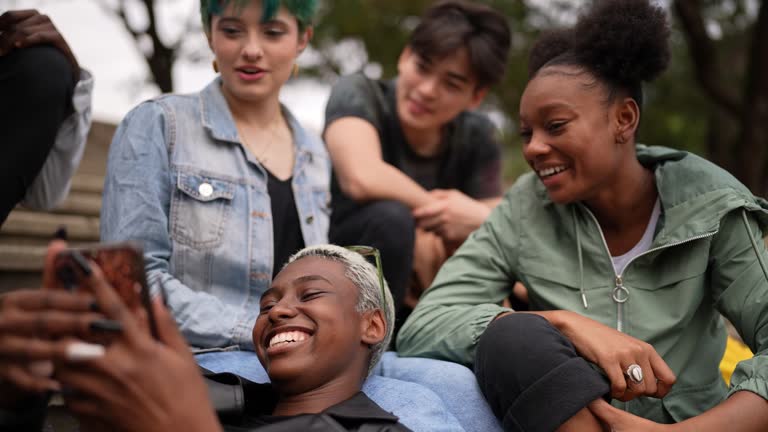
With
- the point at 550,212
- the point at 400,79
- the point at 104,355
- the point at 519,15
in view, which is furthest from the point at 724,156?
the point at 104,355

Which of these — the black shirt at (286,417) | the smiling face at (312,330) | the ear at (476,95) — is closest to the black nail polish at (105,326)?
the black shirt at (286,417)

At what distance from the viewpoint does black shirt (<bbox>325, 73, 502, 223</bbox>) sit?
386cm

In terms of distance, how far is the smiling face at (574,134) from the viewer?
2.58 meters

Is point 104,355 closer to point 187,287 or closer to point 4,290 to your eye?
point 187,287

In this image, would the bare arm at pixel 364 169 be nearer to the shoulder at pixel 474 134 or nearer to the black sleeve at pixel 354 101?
the black sleeve at pixel 354 101

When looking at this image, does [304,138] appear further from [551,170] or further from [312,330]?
[312,330]

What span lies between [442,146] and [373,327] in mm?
1857

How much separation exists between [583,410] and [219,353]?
121 cm

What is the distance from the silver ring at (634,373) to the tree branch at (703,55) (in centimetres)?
747

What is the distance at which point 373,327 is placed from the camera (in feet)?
8.05

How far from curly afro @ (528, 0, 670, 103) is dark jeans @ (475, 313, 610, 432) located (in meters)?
1.00

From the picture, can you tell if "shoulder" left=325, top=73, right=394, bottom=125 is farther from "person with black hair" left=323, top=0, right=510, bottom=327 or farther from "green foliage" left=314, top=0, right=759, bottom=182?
"green foliage" left=314, top=0, right=759, bottom=182

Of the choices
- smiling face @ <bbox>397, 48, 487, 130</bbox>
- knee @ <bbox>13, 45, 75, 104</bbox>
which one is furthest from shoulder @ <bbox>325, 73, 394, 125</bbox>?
knee @ <bbox>13, 45, 75, 104</bbox>

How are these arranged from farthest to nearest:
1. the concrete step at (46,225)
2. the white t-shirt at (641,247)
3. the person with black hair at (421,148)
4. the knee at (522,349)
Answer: the concrete step at (46,225) < the person with black hair at (421,148) < the white t-shirt at (641,247) < the knee at (522,349)
